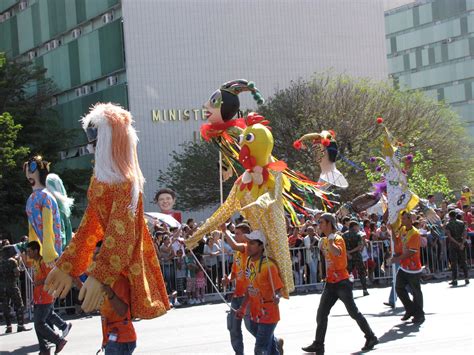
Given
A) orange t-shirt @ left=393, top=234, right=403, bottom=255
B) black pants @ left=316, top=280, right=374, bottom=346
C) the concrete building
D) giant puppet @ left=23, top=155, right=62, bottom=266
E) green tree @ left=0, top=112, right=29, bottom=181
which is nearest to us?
giant puppet @ left=23, top=155, right=62, bottom=266

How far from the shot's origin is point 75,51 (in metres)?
46.5

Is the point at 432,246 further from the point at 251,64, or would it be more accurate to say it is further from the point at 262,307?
the point at 251,64

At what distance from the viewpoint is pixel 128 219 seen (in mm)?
6195

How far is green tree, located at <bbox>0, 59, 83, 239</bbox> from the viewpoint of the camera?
36.7m

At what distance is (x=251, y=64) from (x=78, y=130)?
9.14 m

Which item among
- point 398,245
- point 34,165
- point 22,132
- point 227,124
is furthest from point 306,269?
point 22,132

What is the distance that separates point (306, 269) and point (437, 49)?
48.6 metres

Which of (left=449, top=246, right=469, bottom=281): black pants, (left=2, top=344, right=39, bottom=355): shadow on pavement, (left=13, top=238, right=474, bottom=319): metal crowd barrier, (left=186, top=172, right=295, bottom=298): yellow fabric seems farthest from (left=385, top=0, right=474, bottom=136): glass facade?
(left=186, top=172, right=295, bottom=298): yellow fabric

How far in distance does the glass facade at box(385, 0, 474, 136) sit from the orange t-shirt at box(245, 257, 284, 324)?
5554 cm

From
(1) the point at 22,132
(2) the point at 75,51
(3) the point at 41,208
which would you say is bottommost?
(3) the point at 41,208

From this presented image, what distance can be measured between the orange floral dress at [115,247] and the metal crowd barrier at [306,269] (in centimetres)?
1063

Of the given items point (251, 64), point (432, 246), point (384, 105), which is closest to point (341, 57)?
point (251, 64)

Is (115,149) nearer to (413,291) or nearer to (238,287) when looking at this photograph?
(238,287)

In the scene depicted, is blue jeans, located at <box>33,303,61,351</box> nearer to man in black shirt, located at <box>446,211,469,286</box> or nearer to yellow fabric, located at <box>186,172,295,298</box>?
yellow fabric, located at <box>186,172,295,298</box>
